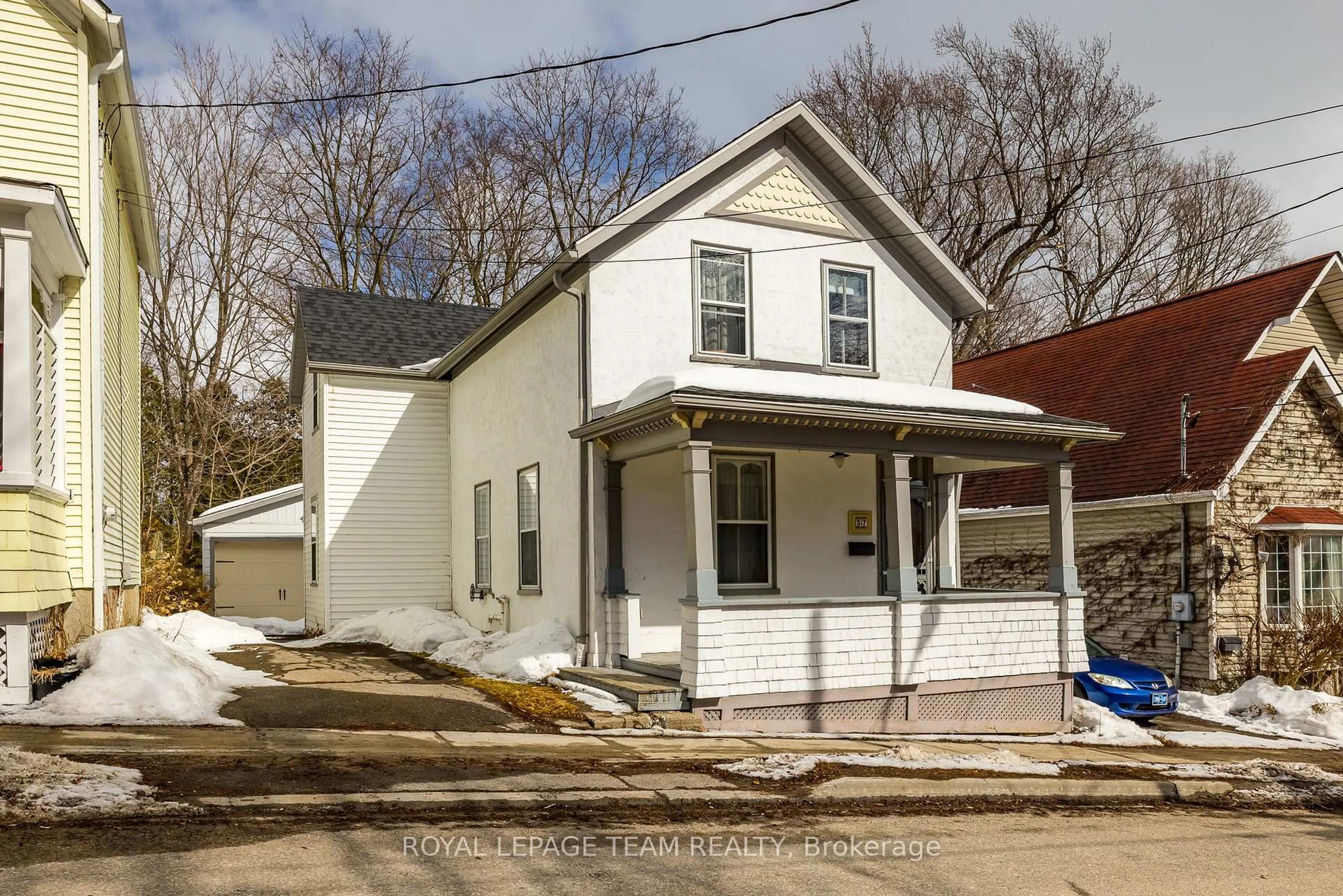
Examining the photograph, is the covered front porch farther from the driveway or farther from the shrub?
the shrub

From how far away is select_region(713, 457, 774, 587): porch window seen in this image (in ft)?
46.0

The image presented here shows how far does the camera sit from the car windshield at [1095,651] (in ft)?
50.9

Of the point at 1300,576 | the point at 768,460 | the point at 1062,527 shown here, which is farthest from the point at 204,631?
the point at 1300,576

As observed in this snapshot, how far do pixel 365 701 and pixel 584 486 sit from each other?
3557mm

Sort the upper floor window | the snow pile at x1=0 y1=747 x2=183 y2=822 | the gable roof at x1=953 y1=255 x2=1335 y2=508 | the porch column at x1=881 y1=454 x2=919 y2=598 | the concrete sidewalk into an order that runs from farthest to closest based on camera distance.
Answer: the gable roof at x1=953 y1=255 x2=1335 y2=508
the upper floor window
the porch column at x1=881 y1=454 x2=919 y2=598
the concrete sidewalk
the snow pile at x1=0 y1=747 x2=183 y2=822

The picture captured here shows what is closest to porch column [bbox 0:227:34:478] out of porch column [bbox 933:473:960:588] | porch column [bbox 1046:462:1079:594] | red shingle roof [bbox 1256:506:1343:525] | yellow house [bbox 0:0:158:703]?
yellow house [bbox 0:0:158:703]

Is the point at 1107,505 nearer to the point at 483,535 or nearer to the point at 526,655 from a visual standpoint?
the point at 526,655

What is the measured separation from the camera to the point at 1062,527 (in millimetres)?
13672

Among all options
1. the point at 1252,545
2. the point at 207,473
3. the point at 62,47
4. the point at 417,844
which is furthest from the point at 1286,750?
the point at 207,473

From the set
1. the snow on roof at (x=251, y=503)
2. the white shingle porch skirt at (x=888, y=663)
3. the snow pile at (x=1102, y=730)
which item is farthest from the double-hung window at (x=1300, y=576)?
the snow on roof at (x=251, y=503)

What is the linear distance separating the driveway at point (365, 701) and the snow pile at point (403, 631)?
79.9 inches

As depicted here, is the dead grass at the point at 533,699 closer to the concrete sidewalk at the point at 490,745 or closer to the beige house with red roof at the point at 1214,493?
the concrete sidewalk at the point at 490,745

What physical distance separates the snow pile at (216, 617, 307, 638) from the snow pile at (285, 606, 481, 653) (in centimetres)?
275

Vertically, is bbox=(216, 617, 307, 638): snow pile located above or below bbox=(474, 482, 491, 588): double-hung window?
below
